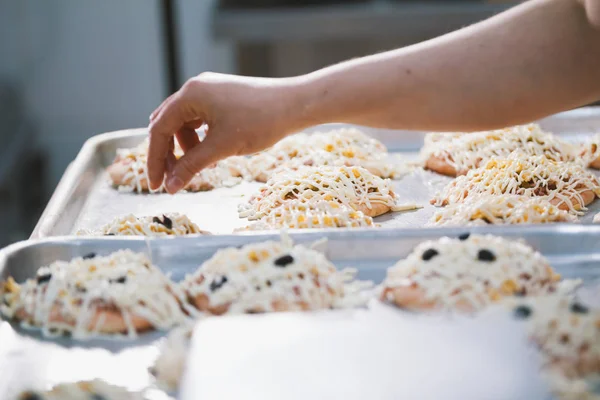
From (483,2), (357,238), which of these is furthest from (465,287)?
(483,2)

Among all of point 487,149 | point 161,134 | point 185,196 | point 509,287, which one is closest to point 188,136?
point 161,134

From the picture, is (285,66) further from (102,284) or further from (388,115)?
(102,284)

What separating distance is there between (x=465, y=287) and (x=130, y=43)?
3533mm

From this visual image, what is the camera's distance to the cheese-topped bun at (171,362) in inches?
39.0

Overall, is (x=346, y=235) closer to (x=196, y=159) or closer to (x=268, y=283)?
(x=268, y=283)

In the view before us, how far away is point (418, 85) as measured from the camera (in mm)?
1416

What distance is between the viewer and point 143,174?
6.75 feet

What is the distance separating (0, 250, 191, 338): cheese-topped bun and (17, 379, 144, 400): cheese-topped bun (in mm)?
155

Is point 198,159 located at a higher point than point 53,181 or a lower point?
higher

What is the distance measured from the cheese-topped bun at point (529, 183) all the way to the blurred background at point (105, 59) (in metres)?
2.19

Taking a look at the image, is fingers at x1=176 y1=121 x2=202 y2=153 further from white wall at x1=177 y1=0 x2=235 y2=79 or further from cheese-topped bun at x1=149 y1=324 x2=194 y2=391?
white wall at x1=177 y1=0 x2=235 y2=79

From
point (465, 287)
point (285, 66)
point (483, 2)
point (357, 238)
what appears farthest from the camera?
point (285, 66)

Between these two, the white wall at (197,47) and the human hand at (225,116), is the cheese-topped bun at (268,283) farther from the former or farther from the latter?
the white wall at (197,47)

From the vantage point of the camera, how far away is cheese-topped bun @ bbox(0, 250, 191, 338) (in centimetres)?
114
